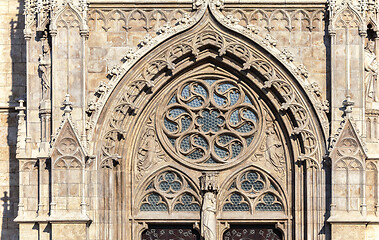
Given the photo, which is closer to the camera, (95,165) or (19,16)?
(95,165)

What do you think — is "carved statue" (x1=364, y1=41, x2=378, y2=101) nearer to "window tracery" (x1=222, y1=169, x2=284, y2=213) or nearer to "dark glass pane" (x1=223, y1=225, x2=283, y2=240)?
"window tracery" (x1=222, y1=169, x2=284, y2=213)

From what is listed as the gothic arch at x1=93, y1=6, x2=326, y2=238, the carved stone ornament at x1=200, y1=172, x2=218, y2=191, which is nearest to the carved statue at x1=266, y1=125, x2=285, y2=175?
the gothic arch at x1=93, y1=6, x2=326, y2=238

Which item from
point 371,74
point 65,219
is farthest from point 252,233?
point 371,74

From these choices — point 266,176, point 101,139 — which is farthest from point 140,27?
point 266,176

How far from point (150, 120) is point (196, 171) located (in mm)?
1521

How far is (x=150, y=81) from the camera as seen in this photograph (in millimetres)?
→ 27234

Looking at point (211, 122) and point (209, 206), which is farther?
point (211, 122)

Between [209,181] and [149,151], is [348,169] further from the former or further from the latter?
[149,151]

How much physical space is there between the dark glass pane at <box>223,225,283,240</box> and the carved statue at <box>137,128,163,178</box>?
7.43 feet

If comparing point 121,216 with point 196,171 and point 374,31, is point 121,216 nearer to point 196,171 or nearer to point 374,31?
point 196,171

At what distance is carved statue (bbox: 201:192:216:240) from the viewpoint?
88.5 ft

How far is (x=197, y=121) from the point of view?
27656 millimetres

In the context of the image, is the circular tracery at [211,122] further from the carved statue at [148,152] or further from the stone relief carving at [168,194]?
the stone relief carving at [168,194]

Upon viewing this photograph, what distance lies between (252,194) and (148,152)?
2473 mm
